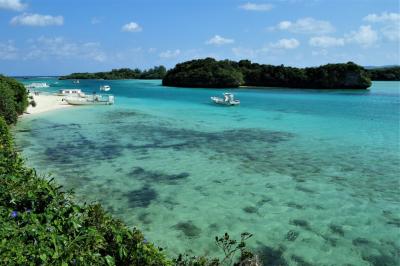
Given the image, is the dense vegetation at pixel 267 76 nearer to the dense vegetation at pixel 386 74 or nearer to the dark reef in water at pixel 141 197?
the dense vegetation at pixel 386 74

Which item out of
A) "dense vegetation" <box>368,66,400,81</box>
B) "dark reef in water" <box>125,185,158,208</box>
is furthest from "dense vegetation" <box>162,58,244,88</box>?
"dark reef in water" <box>125,185,158,208</box>

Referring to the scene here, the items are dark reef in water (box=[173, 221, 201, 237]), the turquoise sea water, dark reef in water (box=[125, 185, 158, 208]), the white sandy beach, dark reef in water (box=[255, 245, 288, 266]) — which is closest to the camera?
dark reef in water (box=[255, 245, 288, 266])

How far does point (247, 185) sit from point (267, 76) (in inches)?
3852

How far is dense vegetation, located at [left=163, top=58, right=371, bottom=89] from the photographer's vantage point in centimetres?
9244

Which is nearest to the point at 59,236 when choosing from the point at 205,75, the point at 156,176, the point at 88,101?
the point at 156,176

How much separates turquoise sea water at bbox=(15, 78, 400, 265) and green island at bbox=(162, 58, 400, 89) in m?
75.8

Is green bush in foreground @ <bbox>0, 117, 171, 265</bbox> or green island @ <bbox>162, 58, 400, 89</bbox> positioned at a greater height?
green island @ <bbox>162, 58, 400, 89</bbox>

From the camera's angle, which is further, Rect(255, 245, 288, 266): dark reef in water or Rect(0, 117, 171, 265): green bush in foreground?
Rect(255, 245, 288, 266): dark reef in water

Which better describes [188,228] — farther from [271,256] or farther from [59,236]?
[59,236]

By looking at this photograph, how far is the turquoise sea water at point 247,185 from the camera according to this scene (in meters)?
7.66

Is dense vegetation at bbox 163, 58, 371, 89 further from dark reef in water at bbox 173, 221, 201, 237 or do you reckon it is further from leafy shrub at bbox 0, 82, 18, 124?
dark reef in water at bbox 173, 221, 201, 237

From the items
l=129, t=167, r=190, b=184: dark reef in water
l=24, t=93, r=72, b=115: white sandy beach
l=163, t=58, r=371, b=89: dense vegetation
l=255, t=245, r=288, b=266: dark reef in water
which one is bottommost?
l=255, t=245, r=288, b=266: dark reef in water

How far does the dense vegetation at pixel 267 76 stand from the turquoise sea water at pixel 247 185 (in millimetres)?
75882

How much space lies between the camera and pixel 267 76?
10594 cm
